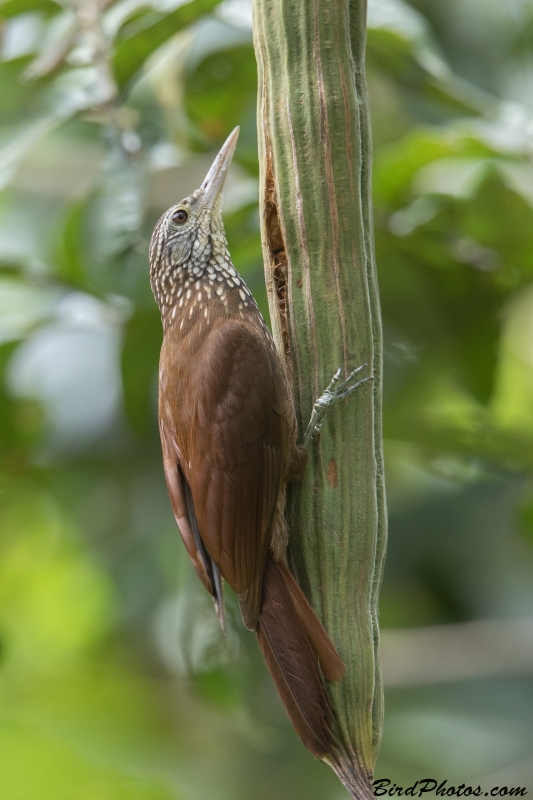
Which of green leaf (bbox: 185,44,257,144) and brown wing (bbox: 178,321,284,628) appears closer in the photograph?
brown wing (bbox: 178,321,284,628)

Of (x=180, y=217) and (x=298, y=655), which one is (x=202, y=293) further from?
(x=298, y=655)

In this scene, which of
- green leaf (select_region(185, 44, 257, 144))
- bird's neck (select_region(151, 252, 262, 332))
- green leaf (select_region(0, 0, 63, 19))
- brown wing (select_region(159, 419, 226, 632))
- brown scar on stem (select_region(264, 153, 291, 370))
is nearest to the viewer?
brown scar on stem (select_region(264, 153, 291, 370))

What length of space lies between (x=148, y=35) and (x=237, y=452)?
119cm

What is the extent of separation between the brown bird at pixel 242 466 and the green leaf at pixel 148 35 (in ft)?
1.31

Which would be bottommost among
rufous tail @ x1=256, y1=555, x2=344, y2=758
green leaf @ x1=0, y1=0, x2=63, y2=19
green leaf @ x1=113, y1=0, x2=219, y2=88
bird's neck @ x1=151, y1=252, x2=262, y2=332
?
rufous tail @ x1=256, y1=555, x2=344, y2=758

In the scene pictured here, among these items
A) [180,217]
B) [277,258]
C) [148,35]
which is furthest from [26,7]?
[277,258]

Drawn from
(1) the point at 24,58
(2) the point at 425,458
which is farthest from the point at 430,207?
(1) the point at 24,58

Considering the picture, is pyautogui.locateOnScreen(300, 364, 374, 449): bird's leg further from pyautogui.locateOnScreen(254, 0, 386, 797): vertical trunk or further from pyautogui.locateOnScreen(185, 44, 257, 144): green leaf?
pyautogui.locateOnScreen(185, 44, 257, 144): green leaf

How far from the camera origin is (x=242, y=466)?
1.95 metres

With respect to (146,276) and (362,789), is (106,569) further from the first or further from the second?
(362,789)

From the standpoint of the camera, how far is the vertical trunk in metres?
1.59

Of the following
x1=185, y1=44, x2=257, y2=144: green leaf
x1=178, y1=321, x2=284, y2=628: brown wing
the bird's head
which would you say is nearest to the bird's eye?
the bird's head

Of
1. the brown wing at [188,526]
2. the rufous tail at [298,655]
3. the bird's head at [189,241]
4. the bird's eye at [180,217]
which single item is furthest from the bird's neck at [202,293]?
the rufous tail at [298,655]

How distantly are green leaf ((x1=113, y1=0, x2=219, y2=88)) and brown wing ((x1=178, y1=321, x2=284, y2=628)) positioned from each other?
859 mm
